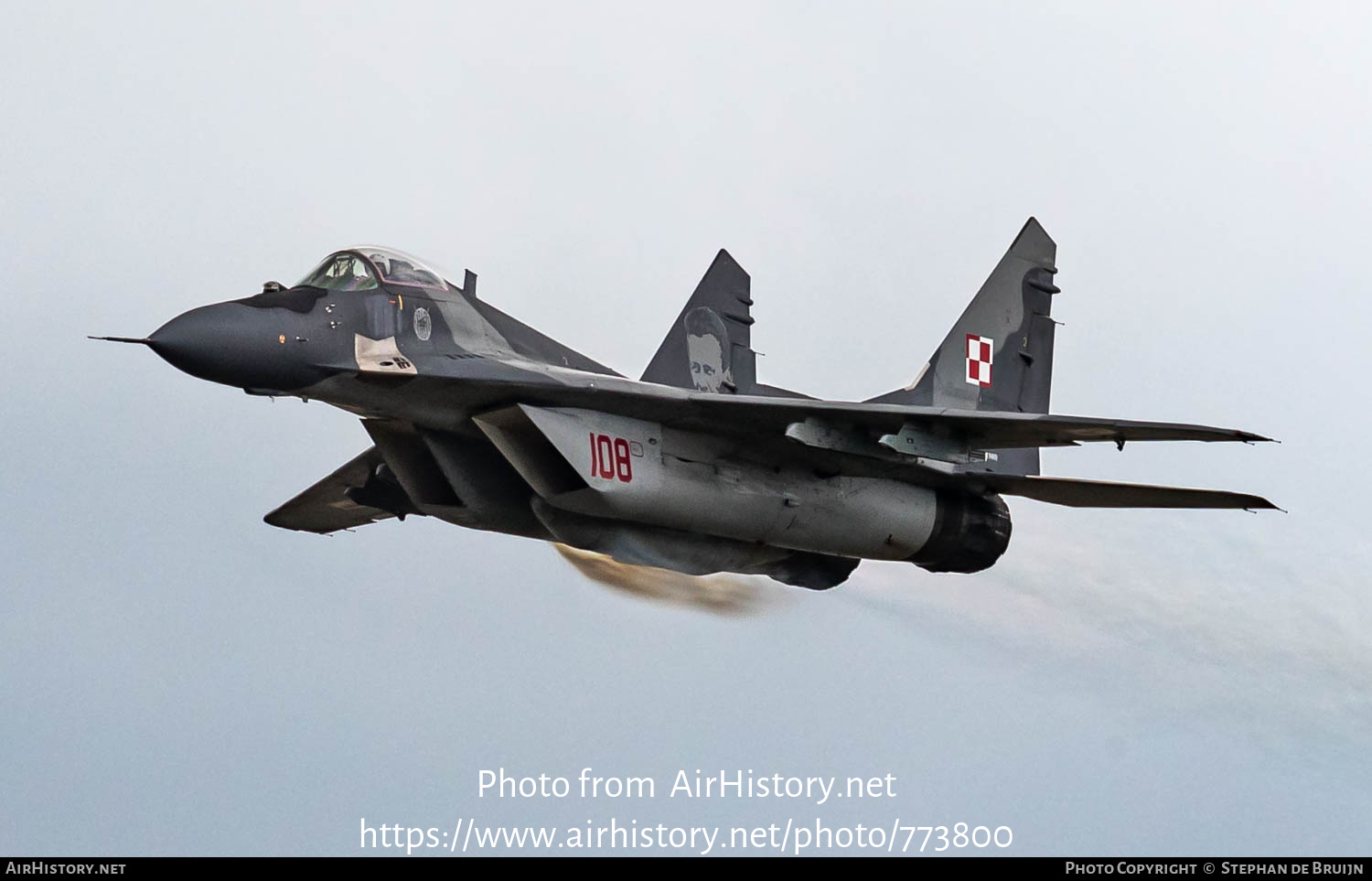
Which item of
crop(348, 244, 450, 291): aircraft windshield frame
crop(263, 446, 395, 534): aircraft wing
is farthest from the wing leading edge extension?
crop(348, 244, 450, 291): aircraft windshield frame

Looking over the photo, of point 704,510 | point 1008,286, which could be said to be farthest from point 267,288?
point 1008,286

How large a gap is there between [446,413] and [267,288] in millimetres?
2028

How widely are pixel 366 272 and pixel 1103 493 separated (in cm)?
781

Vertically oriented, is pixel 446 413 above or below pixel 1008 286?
below

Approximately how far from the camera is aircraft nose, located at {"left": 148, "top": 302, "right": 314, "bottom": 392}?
1529 cm

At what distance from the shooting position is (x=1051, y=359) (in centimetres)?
2147

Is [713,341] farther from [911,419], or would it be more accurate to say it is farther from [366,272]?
[366,272]

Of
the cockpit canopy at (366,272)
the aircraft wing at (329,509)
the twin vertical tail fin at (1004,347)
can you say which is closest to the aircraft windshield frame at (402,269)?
the cockpit canopy at (366,272)

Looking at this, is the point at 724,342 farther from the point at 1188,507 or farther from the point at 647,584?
the point at 1188,507

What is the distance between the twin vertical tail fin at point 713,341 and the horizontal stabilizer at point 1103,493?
3.14 m

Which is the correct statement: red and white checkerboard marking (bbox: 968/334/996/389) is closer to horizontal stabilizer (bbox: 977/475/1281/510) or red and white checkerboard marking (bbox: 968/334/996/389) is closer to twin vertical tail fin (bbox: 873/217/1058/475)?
twin vertical tail fin (bbox: 873/217/1058/475)

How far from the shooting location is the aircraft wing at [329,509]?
20328 mm

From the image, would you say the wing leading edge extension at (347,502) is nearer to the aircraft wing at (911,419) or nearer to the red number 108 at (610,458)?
the red number 108 at (610,458)

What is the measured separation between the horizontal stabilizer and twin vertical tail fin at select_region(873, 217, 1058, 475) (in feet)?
5.66
